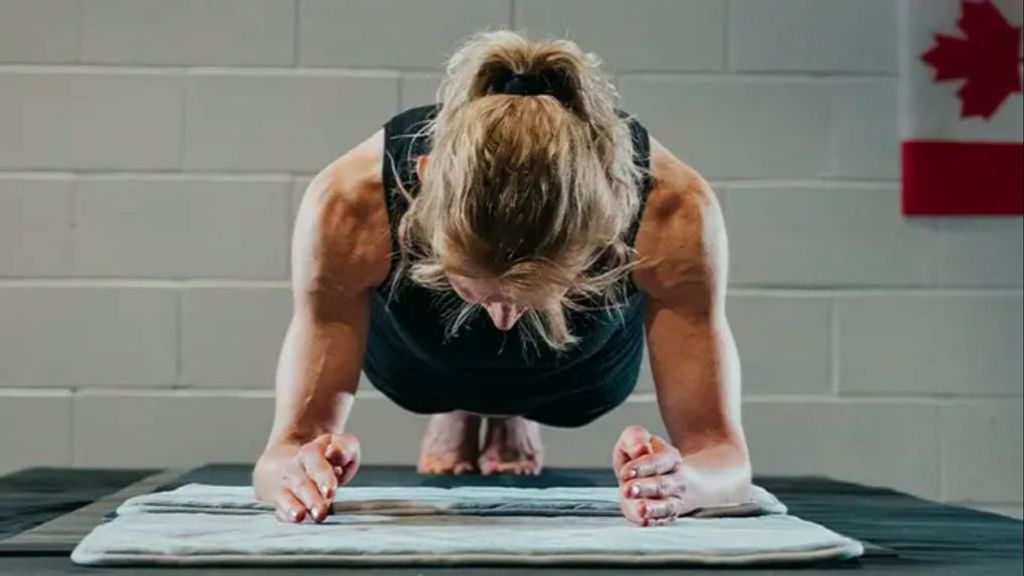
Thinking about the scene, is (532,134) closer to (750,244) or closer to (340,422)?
(340,422)

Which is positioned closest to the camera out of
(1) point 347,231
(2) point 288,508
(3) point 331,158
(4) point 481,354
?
(2) point 288,508

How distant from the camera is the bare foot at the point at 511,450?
2.26 meters

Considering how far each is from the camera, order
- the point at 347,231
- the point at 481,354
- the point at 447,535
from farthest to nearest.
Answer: the point at 481,354 < the point at 347,231 < the point at 447,535

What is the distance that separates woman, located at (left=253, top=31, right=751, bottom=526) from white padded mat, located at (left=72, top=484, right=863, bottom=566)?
5 centimetres

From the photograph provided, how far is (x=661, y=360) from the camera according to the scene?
5.26ft

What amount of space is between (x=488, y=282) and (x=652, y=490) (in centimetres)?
26

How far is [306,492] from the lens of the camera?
1333mm

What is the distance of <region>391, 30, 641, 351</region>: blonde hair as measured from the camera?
49.7 inches

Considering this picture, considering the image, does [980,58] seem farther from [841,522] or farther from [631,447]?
[631,447]

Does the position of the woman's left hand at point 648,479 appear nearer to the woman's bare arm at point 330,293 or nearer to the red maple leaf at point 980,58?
the woman's bare arm at point 330,293

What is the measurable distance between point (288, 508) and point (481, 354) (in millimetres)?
473

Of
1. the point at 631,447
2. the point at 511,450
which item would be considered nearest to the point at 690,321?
the point at 631,447

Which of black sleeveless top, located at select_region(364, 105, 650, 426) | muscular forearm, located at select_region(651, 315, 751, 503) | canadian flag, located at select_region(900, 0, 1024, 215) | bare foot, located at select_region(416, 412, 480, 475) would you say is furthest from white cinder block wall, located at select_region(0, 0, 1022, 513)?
muscular forearm, located at select_region(651, 315, 751, 503)

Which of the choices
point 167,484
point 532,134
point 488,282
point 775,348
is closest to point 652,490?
point 488,282
